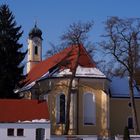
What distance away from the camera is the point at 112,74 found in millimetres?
48094

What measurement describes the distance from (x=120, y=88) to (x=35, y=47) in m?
17.0

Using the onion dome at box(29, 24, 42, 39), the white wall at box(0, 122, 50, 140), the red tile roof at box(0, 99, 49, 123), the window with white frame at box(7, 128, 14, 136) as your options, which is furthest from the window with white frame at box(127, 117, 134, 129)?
the onion dome at box(29, 24, 42, 39)

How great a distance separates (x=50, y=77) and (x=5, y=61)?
5340mm

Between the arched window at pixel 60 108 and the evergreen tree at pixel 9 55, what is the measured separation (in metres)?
4.98

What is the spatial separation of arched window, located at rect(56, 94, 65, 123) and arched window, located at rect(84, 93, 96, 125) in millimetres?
2115

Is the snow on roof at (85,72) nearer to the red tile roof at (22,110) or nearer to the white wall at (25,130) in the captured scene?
the red tile roof at (22,110)

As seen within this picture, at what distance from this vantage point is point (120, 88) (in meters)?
51.8

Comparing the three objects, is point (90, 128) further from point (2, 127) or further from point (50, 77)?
point (2, 127)

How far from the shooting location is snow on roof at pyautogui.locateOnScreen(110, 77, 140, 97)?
1981 inches

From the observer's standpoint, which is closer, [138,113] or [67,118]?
[67,118]

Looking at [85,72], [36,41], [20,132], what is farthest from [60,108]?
[36,41]

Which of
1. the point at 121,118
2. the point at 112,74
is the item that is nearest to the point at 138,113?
the point at 121,118

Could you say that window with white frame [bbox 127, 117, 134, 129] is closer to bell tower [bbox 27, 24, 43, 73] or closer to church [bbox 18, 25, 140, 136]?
church [bbox 18, 25, 140, 136]

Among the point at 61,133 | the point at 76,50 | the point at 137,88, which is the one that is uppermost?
the point at 76,50
